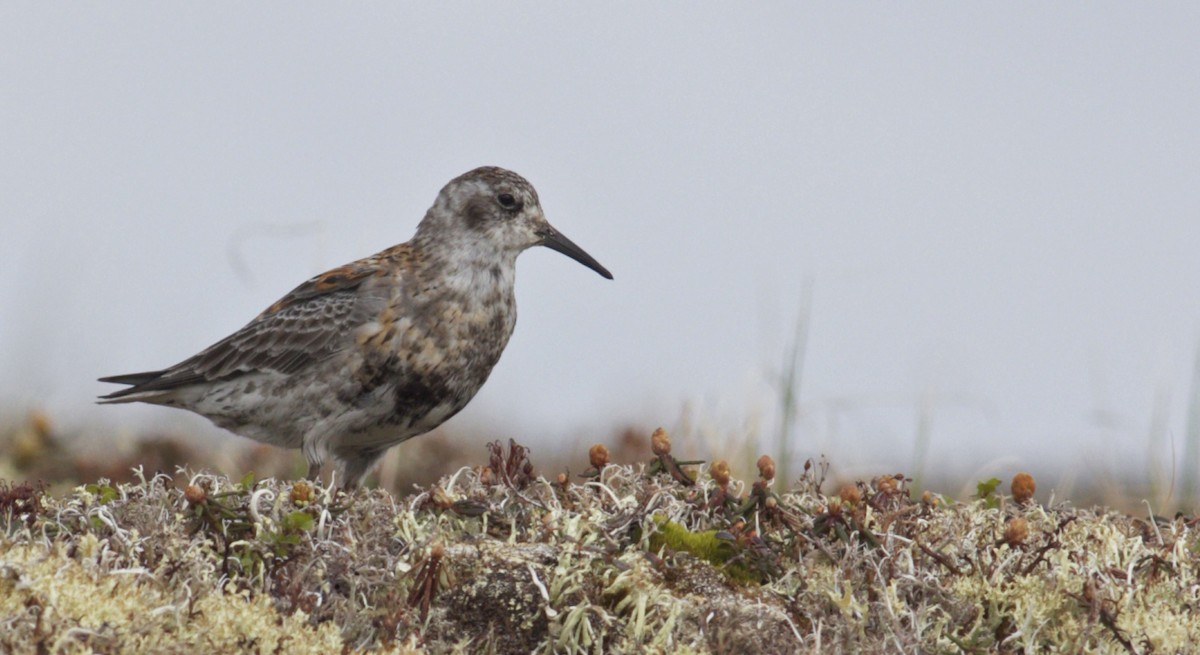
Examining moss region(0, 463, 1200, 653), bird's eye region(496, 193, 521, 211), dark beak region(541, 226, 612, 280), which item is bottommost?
moss region(0, 463, 1200, 653)

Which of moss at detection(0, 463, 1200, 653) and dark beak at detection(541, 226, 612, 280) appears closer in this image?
moss at detection(0, 463, 1200, 653)

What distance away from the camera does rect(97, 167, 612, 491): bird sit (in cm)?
730

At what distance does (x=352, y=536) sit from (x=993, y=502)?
269 centimetres

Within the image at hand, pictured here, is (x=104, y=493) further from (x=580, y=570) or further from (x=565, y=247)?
(x=565, y=247)

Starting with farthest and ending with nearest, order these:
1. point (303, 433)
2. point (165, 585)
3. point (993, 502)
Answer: point (303, 433) → point (993, 502) → point (165, 585)

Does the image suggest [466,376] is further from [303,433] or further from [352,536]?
[352,536]

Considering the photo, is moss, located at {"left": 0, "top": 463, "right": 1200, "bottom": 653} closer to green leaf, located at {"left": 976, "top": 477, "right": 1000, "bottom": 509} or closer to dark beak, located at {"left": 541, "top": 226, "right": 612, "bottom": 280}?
green leaf, located at {"left": 976, "top": 477, "right": 1000, "bottom": 509}

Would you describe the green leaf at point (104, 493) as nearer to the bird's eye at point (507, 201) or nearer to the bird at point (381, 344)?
the bird at point (381, 344)

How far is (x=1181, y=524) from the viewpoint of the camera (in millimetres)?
5008

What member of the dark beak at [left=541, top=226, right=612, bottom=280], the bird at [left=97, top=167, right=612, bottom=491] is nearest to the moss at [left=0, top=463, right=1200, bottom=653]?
the bird at [left=97, top=167, right=612, bottom=491]

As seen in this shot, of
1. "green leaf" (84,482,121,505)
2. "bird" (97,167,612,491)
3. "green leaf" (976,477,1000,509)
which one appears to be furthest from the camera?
"bird" (97,167,612,491)

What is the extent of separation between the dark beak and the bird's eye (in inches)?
11.5

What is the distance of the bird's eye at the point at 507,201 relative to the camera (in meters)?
8.12

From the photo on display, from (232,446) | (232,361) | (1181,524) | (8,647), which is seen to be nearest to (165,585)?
(8,647)
